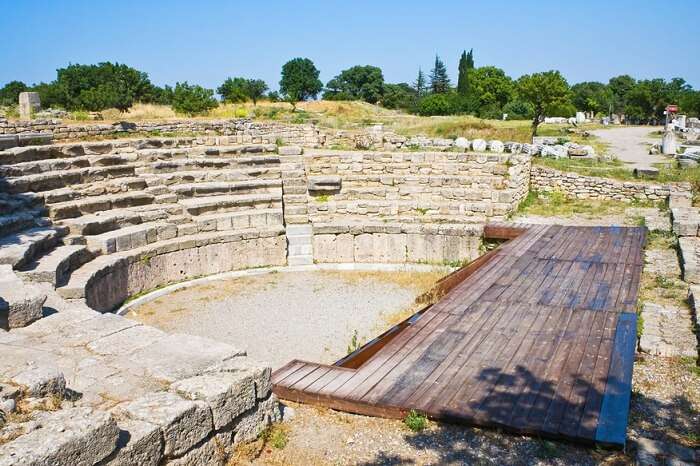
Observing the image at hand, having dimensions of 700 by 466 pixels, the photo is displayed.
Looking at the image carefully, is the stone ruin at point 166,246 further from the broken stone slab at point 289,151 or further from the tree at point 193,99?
the tree at point 193,99

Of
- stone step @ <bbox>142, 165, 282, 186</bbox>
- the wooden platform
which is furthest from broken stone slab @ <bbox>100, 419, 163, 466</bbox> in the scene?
stone step @ <bbox>142, 165, 282, 186</bbox>

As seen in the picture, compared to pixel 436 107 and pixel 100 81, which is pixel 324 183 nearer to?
pixel 436 107

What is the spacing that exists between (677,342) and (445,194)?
767cm

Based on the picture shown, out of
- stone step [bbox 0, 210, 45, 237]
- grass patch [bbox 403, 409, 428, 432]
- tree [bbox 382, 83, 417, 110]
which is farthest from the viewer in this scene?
tree [bbox 382, 83, 417, 110]

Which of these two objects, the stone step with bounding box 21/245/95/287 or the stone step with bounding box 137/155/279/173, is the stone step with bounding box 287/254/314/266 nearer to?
the stone step with bounding box 137/155/279/173

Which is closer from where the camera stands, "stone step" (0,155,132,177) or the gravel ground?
the gravel ground

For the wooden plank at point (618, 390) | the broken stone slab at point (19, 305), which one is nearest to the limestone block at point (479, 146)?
the wooden plank at point (618, 390)

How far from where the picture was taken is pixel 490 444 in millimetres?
4496

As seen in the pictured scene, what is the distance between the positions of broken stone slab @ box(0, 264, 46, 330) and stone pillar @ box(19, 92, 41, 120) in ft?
60.0

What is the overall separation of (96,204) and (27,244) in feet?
9.24

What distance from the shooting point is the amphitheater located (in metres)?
4.35

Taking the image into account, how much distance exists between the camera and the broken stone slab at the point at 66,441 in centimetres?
320

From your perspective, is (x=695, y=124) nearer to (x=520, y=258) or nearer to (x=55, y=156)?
(x=520, y=258)

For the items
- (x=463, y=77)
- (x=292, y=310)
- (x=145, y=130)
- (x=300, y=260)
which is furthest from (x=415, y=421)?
(x=463, y=77)
